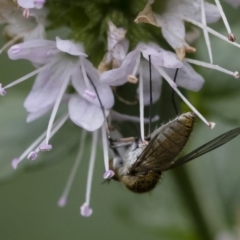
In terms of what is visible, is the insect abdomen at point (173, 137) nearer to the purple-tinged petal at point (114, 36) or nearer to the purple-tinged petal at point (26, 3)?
the purple-tinged petal at point (114, 36)

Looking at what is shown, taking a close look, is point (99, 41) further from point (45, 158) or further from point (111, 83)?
point (45, 158)

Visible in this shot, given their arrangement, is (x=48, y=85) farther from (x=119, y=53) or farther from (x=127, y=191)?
(x=127, y=191)

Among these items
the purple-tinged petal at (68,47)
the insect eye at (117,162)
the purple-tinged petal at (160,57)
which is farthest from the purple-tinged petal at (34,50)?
the insect eye at (117,162)

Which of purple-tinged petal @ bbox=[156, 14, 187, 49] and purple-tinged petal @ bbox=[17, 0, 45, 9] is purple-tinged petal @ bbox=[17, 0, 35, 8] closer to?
purple-tinged petal @ bbox=[17, 0, 45, 9]

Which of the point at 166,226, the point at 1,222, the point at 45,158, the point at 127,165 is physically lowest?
the point at 1,222

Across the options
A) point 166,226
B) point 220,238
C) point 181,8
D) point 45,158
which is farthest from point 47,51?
point 166,226

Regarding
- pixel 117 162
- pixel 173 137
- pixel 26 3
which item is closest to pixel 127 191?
pixel 117 162

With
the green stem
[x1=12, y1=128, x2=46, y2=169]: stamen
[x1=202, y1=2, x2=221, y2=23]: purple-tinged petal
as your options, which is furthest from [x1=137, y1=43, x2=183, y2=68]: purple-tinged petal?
the green stem
